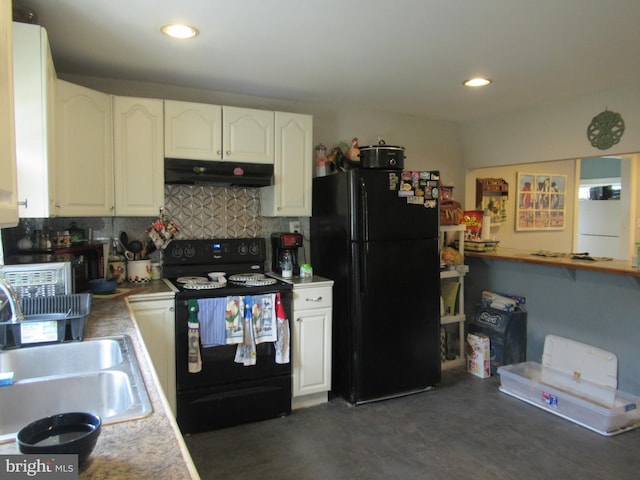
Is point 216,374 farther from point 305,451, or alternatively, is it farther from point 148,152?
point 148,152

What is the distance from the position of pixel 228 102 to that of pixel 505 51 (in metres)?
1.92

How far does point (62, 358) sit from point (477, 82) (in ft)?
9.40

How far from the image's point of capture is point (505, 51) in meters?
2.50

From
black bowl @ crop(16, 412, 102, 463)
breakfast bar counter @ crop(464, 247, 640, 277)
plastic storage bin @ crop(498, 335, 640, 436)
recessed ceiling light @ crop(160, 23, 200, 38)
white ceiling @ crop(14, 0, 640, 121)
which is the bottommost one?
plastic storage bin @ crop(498, 335, 640, 436)

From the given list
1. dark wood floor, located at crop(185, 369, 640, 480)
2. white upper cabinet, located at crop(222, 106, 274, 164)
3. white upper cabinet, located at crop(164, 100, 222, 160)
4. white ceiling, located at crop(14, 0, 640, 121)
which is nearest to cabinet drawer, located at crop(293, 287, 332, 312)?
dark wood floor, located at crop(185, 369, 640, 480)

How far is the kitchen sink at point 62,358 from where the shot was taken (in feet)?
5.43

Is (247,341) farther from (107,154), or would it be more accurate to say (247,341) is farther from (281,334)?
(107,154)

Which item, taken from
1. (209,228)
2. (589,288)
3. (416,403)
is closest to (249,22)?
(209,228)

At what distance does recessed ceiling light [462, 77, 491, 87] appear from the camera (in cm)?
302

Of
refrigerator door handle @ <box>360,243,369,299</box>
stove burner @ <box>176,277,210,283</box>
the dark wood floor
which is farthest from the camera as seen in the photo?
refrigerator door handle @ <box>360,243,369,299</box>

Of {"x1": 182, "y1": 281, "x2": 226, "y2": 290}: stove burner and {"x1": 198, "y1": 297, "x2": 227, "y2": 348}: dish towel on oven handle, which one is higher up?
{"x1": 182, "y1": 281, "x2": 226, "y2": 290}: stove burner

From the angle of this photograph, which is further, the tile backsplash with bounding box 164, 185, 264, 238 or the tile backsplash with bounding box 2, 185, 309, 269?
the tile backsplash with bounding box 164, 185, 264, 238

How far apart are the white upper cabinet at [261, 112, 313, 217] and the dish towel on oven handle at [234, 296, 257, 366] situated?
76 centimetres

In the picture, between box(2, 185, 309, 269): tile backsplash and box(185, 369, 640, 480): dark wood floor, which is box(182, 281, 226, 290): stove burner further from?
box(185, 369, 640, 480): dark wood floor
